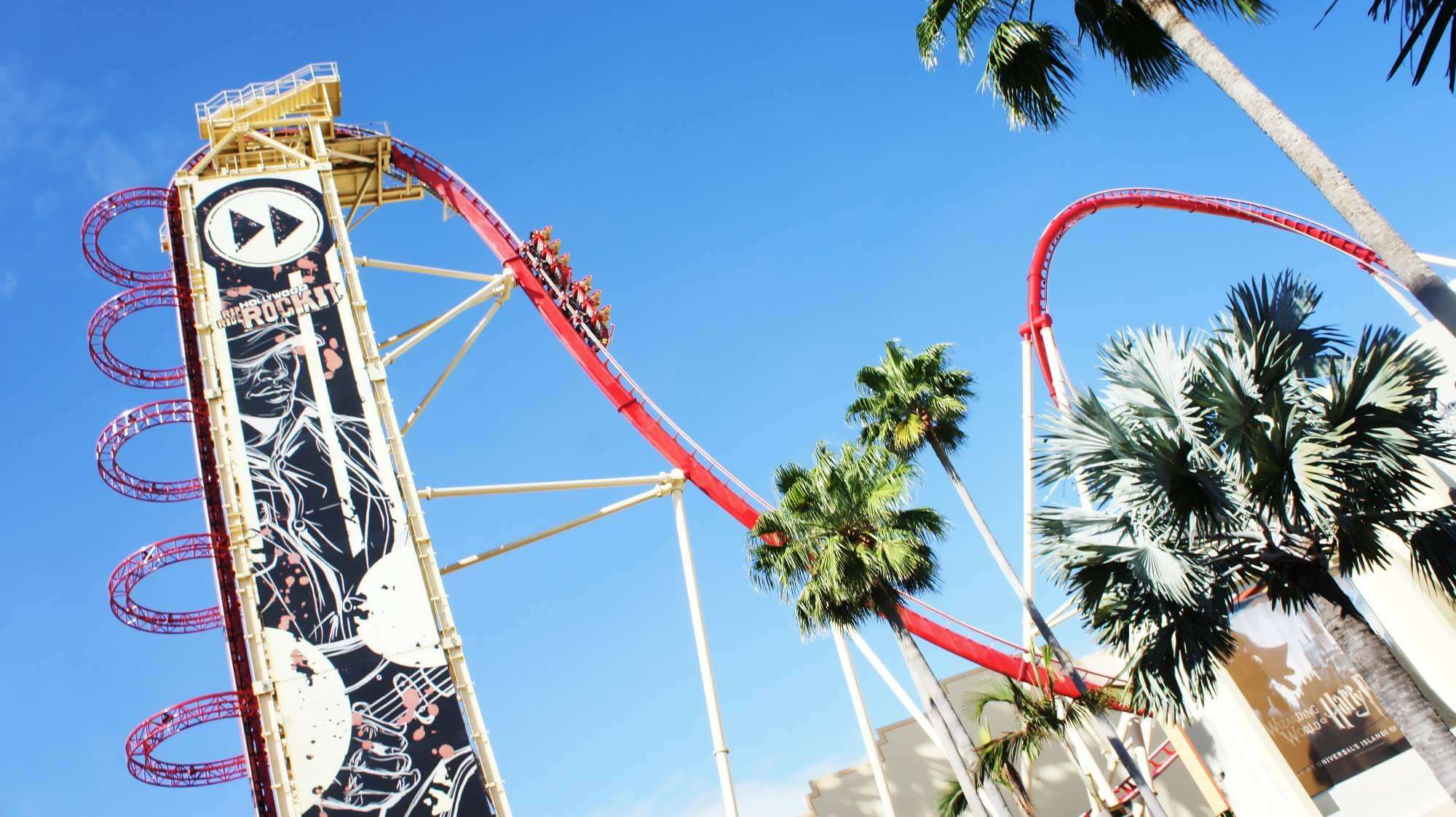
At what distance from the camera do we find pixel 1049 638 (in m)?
17.9

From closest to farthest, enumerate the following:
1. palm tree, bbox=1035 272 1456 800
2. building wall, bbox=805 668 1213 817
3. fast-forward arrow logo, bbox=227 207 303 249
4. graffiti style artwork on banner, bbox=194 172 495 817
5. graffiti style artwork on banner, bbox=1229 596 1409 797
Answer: palm tree, bbox=1035 272 1456 800, graffiti style artwork on banner, bbox=194 172 495 817, fast-forward arrow logo, bbox=227 207 303 249, graffiti style artwork on banner, bbox=1229 596 1409 797, building wall, bbox=805 668 1213 817

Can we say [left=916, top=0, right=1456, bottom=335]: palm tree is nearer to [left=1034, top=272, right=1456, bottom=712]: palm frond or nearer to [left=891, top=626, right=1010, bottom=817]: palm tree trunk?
[left=1034, top=272, right=1456, bottom=712]: palm frond

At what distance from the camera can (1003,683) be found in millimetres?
20141

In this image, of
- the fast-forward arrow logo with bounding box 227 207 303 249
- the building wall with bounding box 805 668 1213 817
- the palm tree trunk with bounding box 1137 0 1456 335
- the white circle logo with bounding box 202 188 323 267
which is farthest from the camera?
the building wall with bounding box 805 668 1213 817

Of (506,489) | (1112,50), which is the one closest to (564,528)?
(506,489)

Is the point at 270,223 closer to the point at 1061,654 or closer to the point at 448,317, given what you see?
the point at 448,317

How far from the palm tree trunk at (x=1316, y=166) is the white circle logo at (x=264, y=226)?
15808 millimetres

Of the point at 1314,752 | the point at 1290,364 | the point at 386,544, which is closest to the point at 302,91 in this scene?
the point at 386,544

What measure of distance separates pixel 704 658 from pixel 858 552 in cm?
432

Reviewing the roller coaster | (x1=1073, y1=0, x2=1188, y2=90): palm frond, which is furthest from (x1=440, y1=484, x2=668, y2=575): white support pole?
(x1=1073, y1=0, x2=1188, y2=90): palm frond

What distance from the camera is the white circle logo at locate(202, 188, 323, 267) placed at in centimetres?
2047

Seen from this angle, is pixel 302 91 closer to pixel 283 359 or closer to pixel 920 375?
pixel 283 359

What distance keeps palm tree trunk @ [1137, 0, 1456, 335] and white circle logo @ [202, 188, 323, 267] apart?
1581 cm

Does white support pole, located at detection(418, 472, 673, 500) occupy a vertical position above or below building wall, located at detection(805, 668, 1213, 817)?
above
